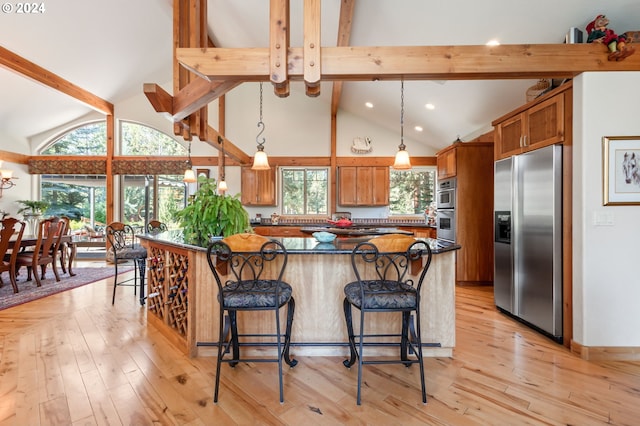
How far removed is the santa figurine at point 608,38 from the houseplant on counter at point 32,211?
9447 mm

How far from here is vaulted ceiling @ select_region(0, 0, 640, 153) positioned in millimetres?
2551

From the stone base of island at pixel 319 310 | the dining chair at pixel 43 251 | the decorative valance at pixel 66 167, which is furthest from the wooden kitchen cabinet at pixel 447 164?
the decorative valance at pixel 66 167

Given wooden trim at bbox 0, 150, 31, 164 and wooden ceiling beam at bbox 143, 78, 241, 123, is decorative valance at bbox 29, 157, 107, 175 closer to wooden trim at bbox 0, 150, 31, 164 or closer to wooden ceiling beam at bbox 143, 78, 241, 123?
wooden trim at bbox 0, 150, 31, 164

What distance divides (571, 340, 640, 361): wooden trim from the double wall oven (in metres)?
2.18

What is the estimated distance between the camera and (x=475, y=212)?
4.15 meters

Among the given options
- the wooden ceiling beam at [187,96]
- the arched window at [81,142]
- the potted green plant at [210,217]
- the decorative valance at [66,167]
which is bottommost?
the potted green plant at [210,217]

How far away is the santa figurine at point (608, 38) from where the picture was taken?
6.87 feet

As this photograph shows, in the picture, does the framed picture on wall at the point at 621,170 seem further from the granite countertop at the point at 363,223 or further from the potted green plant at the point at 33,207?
the potted green plant at the point at 33,207

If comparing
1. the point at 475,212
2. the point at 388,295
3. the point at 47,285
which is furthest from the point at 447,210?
the point at 47,285

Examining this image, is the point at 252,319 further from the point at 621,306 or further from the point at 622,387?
the point at 621,306

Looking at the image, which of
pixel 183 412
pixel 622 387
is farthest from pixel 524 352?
pixel 183 412

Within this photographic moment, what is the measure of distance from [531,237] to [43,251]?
6.73 m

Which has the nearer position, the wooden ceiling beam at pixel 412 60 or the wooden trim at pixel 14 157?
the wooden ceiling beam at pixel 412 60

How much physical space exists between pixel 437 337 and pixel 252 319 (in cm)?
151
